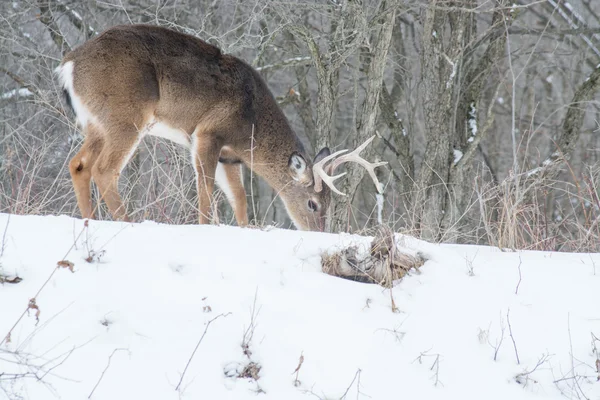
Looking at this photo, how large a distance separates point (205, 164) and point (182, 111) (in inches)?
22.9

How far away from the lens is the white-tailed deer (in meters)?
6.81

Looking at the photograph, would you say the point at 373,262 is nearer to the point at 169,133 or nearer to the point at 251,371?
the point at 251,371

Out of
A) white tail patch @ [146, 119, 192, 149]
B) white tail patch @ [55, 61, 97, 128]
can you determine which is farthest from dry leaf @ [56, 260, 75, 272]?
white tail patch @ [146, 119, 192, 149]

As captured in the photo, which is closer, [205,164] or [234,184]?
[205,164]

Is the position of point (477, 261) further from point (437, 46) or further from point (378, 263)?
point (437, 46)

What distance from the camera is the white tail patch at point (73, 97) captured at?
270 inches

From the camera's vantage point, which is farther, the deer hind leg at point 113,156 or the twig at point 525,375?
the deer hind leg at point 113,156

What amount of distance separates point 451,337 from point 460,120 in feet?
23.2

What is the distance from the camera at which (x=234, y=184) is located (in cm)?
844

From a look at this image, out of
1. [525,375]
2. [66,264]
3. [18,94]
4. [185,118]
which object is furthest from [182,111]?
[18,94]

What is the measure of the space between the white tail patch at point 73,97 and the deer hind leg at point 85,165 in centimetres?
9

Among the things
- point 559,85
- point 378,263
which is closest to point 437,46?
point 378,263

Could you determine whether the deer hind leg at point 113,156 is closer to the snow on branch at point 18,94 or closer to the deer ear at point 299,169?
the deer ear at point 299,169

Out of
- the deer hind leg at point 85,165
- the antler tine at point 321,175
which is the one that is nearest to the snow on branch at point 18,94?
the deer hind leg at point 85,165
